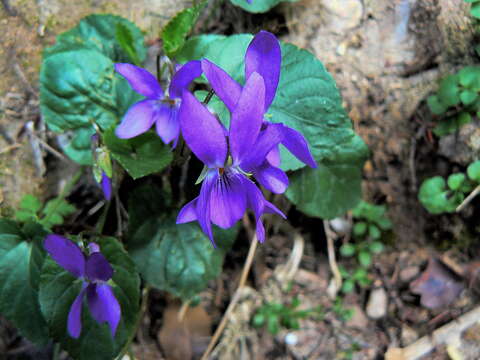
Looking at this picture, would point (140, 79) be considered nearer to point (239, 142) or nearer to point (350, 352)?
point (239, 142)

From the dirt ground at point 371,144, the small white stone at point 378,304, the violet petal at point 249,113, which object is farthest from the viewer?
the small white stone at point 378,304

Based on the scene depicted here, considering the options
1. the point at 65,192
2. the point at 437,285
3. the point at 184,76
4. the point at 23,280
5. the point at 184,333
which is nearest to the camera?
the point at 184,76

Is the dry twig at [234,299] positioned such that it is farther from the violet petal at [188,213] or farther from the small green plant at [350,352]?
the violet petal at [188,213]

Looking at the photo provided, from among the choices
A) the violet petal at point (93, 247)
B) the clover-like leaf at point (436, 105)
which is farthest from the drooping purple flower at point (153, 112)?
the clover-like leaf at point (436, 105)

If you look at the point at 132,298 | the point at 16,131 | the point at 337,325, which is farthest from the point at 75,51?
the point at 337,325

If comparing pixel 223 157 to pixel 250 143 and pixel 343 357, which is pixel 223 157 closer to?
pixel 250 143

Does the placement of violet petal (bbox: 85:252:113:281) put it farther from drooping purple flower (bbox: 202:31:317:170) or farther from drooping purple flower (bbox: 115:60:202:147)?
drooping purple flower (bbox: 202:31:317:170)

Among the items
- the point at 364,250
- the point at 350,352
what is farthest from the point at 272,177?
the point at 350,352
